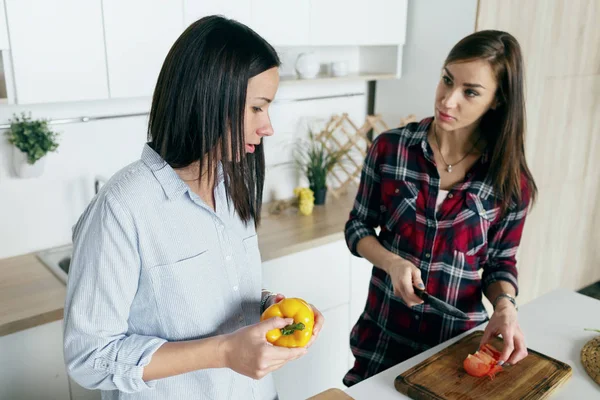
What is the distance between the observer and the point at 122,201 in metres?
0.83

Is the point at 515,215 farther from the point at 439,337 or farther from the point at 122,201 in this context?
the point at 122,201

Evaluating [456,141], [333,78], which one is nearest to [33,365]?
[456,141]

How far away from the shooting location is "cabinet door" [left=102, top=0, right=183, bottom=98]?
1.67 m

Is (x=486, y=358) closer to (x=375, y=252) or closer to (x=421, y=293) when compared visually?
(x=421, y=293)

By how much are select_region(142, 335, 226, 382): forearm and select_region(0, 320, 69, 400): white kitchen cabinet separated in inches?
32.6

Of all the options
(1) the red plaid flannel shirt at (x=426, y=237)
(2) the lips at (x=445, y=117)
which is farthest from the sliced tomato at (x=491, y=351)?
(2) the lips at (x=445, y=117)

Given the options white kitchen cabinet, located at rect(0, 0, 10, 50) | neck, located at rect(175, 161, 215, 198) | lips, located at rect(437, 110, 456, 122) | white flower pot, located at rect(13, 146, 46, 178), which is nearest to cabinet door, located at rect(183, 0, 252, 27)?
white kitchen cabinet, located at rect(0, 0, 10, 50)

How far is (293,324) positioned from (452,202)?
0.62 m

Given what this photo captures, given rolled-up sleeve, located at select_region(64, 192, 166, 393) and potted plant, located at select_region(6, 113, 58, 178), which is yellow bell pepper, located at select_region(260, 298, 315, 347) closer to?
rolled-up sleeve, located at select_region(64, 192, 166, 393)

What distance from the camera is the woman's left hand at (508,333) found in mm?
1152

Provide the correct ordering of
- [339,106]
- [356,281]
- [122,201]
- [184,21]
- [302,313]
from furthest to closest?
1. [339,106]
2. [356,281]
3. [184,21]
4. [302,313]
5. [122,201]

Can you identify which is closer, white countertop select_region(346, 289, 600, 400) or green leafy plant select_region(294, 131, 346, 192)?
white countertop select_region(346, 289, 600, 400)

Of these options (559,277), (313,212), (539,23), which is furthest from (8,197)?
(559,277)

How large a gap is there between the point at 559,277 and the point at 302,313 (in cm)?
251
